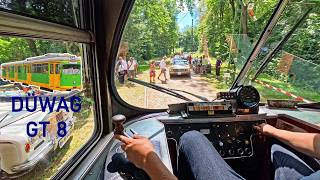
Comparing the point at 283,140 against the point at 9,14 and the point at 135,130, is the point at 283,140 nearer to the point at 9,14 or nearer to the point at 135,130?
the point at 135,130

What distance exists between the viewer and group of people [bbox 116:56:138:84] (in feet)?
7.04

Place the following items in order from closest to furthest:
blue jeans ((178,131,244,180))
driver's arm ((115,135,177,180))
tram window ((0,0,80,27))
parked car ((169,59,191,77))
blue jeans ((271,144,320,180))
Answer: tram window ((0,0,80,27)) < driver's arm ((115,135,177,180)) < blue jeans ((178,131,244,180)) < blue jeans ((271,144,320,180)) < parked car ((169,59,191,77))

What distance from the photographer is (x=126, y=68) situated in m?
2.17

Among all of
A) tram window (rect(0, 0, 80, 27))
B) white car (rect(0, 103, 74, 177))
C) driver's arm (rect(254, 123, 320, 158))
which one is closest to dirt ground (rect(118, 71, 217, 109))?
driver's arm (rect(254, 123, 320, 158))

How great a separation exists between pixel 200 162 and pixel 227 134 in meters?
0.72

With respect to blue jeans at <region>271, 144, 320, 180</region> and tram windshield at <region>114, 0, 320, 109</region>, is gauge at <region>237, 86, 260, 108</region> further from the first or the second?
blue jeans at <region>271, 144, 320, 180</region>

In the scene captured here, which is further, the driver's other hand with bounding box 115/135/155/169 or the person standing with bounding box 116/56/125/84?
the person standing with bounding box 116/56/125/84

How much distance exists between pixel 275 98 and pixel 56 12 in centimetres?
210

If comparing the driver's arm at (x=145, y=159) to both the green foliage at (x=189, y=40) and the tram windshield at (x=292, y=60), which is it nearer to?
the green foliage at (x=189, y=40)

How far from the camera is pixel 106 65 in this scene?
2014 mm

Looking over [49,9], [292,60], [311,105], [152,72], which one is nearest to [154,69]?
[152,72]

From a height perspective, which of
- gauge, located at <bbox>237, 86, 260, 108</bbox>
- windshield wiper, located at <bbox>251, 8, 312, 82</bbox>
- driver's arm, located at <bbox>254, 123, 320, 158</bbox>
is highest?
windshield wiper, located at <bbox>251, 8, 312, 82</bbox>

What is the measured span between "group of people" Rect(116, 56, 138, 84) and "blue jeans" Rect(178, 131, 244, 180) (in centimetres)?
75

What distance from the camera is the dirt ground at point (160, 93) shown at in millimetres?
2211
